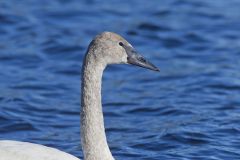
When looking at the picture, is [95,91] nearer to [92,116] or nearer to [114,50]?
[92,116]

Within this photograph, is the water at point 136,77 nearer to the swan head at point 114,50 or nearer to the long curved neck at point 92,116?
the long curved neck at point 92,116

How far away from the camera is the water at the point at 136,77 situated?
11.0m

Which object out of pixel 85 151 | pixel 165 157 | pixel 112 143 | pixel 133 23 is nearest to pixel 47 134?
pixel 112 143

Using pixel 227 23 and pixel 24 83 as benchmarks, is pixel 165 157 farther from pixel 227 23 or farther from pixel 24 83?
pixel 227 23

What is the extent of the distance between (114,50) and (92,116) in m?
0.71

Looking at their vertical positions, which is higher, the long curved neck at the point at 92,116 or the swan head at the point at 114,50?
the swan head at the point at 114,50

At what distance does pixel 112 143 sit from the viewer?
35.1 feet

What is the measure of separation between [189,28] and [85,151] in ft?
28.4

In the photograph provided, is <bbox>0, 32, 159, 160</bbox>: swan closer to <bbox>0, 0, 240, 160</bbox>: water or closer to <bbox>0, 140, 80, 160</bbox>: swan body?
<bbox>0, 140, 80, 160</bbox>: swan body

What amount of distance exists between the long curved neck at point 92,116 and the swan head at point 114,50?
0.12 meters

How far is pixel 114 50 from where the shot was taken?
8453 millimetres

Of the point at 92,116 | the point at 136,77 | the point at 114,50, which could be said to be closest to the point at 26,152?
the point at 92,116

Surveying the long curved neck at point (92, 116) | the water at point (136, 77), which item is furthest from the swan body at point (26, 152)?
the water at point (136, 77)

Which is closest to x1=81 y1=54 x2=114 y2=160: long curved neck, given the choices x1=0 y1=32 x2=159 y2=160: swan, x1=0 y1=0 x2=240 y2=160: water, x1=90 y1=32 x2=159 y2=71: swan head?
x1=0 y1=32 x2=159 y2=160: swan
